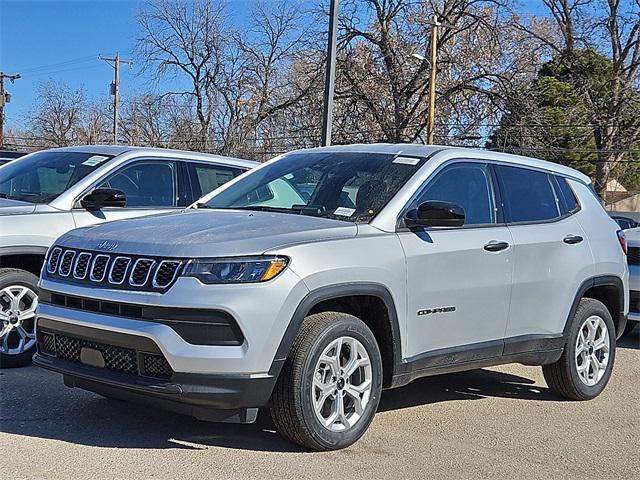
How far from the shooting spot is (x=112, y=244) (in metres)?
4.68

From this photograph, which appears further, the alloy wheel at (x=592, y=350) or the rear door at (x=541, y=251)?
the alloy wheel at (x=592, y=350)

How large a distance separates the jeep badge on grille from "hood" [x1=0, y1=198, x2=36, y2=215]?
Result: 225 cm

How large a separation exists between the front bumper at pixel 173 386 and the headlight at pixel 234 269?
1.45 ft

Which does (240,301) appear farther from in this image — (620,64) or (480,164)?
(620,64)

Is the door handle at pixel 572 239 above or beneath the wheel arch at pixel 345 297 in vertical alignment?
above

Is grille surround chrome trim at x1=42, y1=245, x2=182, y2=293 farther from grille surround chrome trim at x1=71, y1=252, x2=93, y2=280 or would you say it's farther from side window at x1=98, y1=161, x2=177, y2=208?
side window at x1=98, y1=161, x2=177, y2=208

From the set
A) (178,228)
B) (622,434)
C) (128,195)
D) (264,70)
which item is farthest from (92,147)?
(264,70)

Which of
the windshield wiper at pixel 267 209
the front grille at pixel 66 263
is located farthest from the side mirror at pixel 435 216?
the front grille at pixel 66 263

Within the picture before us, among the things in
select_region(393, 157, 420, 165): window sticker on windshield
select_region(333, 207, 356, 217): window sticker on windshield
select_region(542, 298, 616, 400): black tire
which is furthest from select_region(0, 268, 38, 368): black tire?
select_region(542, 298, 616, 400): black tire

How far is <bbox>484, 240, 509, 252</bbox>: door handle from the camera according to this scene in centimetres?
571

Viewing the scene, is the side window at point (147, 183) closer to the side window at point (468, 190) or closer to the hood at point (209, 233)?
the hood at point (209, 233)

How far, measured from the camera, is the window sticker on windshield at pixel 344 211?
5.29 meters

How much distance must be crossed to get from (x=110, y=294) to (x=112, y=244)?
1.02 feet

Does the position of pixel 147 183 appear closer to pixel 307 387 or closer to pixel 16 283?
pixel 16 283
